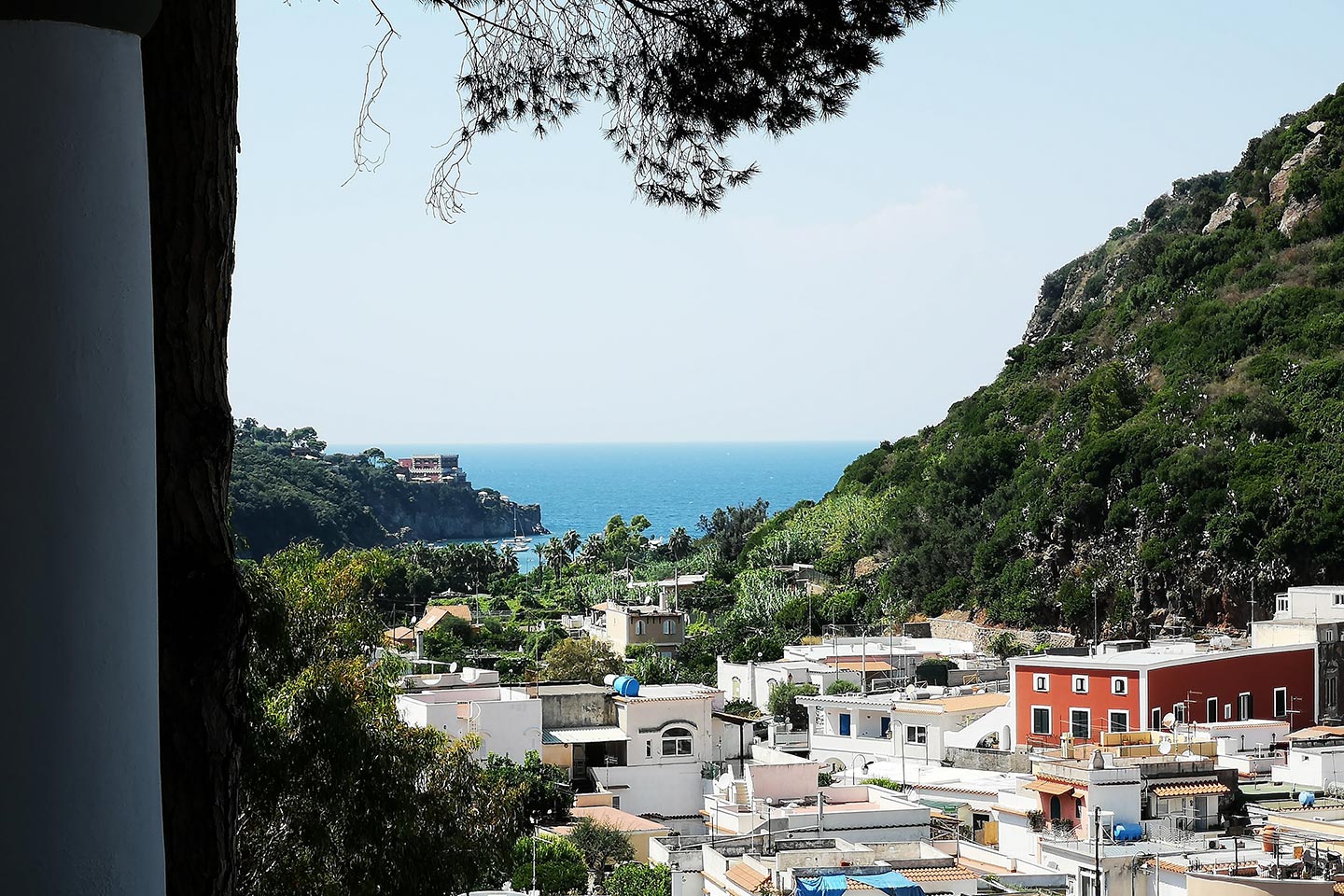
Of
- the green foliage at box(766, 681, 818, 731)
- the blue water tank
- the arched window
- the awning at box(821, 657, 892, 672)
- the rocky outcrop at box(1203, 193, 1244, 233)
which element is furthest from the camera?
the rocky outcrop at box(1203, 193, 1244, 233)

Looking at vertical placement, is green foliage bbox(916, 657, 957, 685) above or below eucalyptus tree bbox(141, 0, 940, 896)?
below

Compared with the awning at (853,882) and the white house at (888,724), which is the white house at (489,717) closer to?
the white house at (888,724)

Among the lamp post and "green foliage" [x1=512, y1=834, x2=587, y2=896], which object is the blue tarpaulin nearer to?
the lamp post

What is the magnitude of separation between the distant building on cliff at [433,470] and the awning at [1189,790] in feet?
396

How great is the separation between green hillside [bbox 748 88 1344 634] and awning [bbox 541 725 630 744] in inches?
804

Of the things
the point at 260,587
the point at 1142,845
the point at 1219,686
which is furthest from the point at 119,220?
the point at 1219,686

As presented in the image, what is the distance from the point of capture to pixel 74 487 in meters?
1.42

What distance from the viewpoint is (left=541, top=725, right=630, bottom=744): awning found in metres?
23.0

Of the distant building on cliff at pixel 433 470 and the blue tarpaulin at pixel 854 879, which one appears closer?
the blue tarpaulin at pixel 854 879

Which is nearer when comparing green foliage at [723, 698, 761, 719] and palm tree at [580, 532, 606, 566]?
green foliage at [723, 698, 761, 719]

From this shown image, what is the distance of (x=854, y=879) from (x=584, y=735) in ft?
40.0

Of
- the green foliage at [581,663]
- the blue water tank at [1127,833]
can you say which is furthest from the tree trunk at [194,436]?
the green foliage at [581,663]

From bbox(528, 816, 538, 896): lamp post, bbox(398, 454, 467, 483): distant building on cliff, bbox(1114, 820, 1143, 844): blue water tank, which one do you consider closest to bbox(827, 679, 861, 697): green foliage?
bbox(528, 816, 538, 896): lamp post

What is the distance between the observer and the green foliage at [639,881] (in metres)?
14.9
